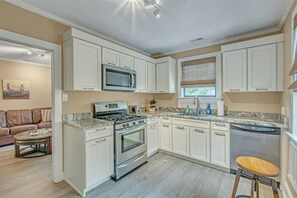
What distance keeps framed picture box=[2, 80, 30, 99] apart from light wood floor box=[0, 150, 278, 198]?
283 centimetres

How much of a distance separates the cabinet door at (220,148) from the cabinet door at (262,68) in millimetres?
1002

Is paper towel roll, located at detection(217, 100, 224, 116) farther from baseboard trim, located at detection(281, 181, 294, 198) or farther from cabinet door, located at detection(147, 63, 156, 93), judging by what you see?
cabinet door, located at detection(147, 63, 156, 93)

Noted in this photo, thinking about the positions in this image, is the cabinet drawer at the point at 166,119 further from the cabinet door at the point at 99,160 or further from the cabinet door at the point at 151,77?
the cabinet door at the point at 99,160

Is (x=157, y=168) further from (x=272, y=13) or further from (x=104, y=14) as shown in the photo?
(x=272, y=13)

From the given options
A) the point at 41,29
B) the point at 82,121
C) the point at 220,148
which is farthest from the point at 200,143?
the point at 41,29

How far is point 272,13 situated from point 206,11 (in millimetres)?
1024

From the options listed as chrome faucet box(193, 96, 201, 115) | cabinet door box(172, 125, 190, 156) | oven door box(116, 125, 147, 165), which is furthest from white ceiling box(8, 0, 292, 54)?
cabinet door box(172, 125, 190, 156)

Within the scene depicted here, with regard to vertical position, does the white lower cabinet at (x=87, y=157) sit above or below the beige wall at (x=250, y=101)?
below

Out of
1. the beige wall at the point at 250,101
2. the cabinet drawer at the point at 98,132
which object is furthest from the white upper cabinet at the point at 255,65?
the cabinet drawer at the point at 98,132

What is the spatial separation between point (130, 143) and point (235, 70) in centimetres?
243

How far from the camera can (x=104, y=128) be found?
230 cm

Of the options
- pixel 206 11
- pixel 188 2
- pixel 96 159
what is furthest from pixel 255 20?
pixel 96 159

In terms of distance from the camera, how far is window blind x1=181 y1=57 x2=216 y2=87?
3.52 meters

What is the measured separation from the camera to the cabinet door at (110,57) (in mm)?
2713
